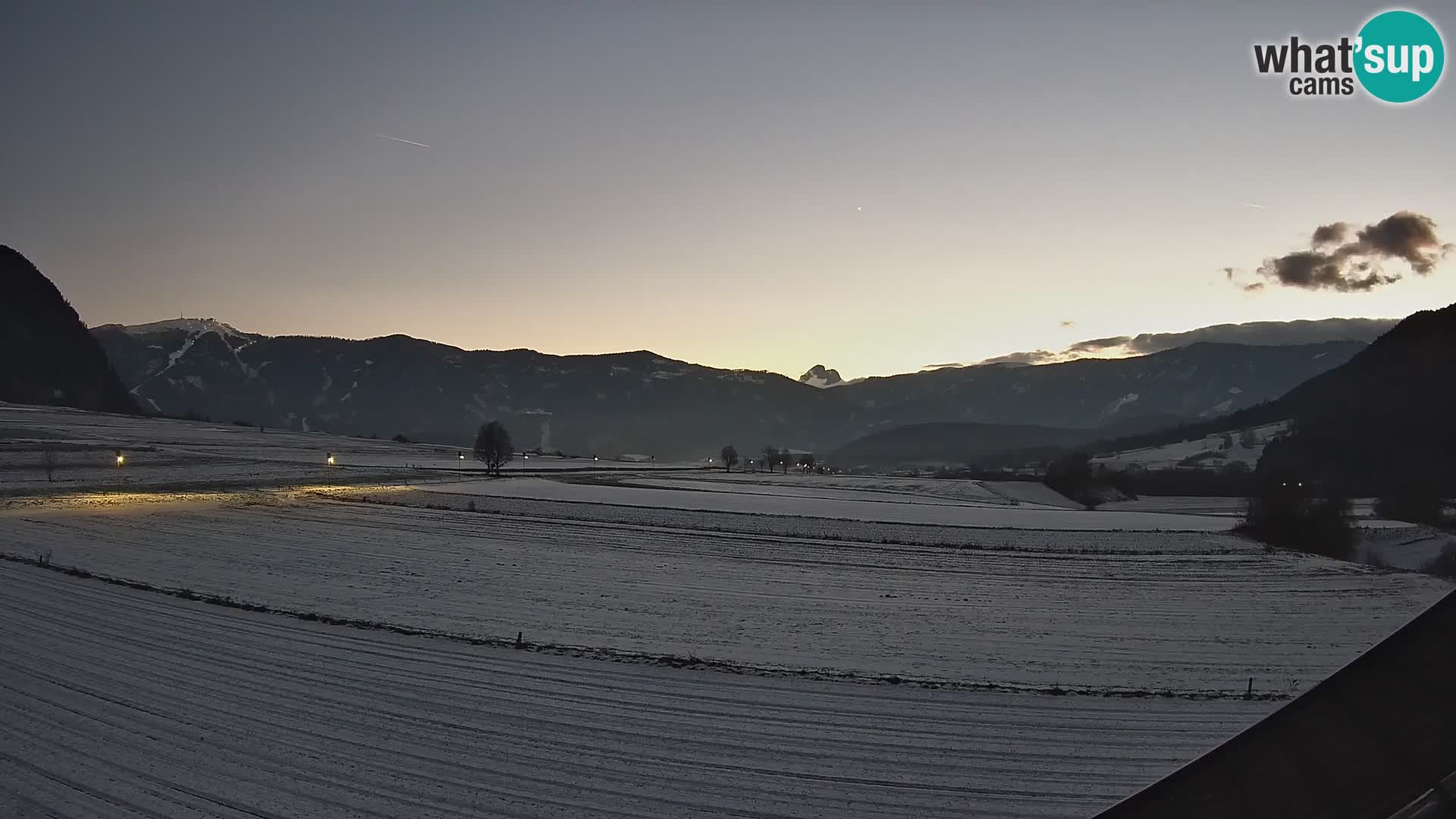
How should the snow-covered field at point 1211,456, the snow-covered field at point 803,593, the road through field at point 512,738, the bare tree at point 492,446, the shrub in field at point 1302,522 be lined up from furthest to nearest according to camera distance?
the snow-covered field at point 1211,456 < the bare tree at point 492,446 < the shrub in field at point 1302,522 < the snow-covered field at point 803,593 < the road through field at point 512,738

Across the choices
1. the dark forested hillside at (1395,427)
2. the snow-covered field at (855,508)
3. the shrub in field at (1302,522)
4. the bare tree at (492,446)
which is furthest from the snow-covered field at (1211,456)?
the bare tree at (492,446)

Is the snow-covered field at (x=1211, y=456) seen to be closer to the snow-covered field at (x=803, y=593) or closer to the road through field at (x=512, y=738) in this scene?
the snow-covered field at (x=803, y=593)

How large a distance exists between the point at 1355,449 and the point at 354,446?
15546 cm

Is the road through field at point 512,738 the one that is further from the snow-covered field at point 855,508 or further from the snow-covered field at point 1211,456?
the snow-covered field at point 1211,456

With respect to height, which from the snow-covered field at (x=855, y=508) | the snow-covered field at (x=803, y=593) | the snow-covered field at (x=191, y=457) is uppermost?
the snow-covered field at (x=191, y=457)

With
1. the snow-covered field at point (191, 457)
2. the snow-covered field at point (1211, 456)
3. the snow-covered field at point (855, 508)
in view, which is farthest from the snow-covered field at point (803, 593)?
the snow-covered field at point (1211, 456)

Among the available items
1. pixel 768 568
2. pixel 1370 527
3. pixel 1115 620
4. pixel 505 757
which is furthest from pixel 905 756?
pixel 1370 527

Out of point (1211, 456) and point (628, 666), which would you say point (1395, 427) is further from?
point (1211, 456)

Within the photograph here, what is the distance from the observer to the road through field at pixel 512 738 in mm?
12781

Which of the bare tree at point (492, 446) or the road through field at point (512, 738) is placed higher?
the bare tree at point (492, 446)

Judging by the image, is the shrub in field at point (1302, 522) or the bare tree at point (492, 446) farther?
the bare tree at point (492, 446)

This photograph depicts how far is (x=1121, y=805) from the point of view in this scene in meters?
4.04

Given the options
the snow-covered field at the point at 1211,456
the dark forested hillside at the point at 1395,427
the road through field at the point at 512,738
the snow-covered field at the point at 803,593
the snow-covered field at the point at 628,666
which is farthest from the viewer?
the snow-covered field at the point at 1211,456

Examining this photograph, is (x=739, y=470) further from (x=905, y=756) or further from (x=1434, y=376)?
(x=905, y=756)
